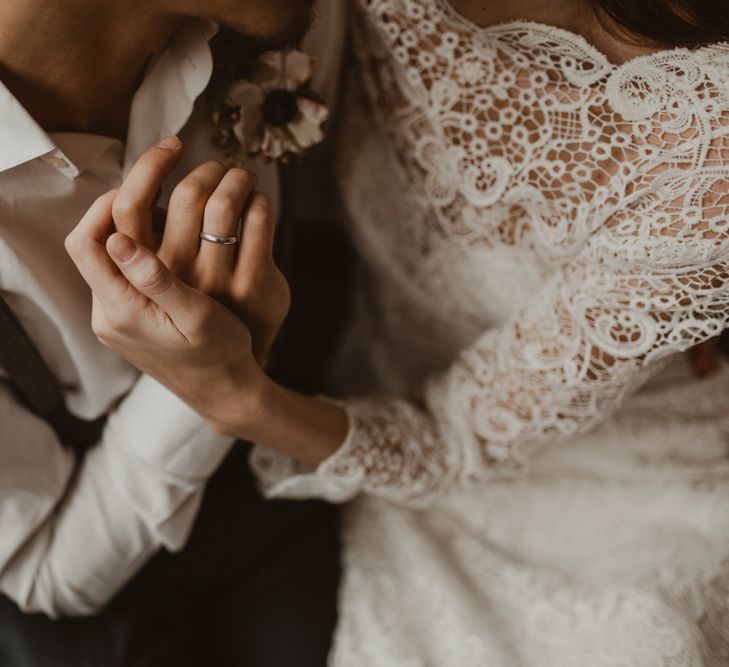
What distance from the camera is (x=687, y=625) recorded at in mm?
802

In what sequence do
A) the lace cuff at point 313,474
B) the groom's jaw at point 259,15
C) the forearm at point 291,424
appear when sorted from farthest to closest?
the lace cuff at point 313,474 → the forearm at point 291,424 → the groom's jaw at point 259,15

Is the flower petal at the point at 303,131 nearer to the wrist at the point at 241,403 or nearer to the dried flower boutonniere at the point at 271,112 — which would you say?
the dried flower boutonniere at the point at 271,112

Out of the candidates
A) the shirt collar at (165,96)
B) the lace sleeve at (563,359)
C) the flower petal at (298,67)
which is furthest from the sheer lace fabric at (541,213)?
the shirt collar at (165,96)

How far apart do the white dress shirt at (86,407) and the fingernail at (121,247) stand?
174 millimetres

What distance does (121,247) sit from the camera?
0.53 m

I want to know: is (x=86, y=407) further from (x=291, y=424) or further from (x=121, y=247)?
(x=121, y=247)

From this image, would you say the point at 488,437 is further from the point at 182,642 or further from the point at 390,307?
the point at 182,642

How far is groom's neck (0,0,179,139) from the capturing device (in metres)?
0.61

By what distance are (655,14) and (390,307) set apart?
59cm

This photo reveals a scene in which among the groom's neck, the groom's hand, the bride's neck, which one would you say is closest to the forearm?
the groom's hand

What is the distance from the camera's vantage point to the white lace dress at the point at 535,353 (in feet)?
2.26

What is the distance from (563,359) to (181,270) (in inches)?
16.8

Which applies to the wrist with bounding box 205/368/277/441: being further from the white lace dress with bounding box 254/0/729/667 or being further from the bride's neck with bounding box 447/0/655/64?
the bride's neck with bounding box 447/0/655/64

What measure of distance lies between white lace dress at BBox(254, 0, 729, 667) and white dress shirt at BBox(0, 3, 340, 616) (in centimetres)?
17
